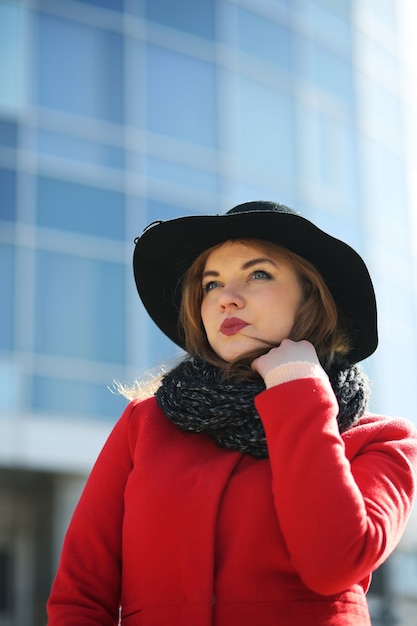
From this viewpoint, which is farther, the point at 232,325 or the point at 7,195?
the point at 7,195

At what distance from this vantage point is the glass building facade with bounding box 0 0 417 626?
505 inches

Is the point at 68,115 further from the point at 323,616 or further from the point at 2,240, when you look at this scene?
the point at 323,616

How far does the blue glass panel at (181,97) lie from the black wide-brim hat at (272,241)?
11275mm

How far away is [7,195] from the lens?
13031 mm

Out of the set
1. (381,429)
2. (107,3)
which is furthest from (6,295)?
(381,429)

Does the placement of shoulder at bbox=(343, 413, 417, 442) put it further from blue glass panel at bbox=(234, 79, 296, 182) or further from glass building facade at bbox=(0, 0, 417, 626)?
blue glass panel at bbox=(234, 79, 296, 182)

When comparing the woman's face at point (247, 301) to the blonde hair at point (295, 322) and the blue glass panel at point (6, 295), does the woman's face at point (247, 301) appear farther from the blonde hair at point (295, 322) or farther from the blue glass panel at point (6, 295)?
the blue glass panel at point (6, 295)

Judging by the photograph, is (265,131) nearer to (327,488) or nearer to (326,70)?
(326,70)

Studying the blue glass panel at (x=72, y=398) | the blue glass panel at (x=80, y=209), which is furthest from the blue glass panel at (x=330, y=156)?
the blue glass panel at (x=72, y=398)

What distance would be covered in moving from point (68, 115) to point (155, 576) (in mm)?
11652

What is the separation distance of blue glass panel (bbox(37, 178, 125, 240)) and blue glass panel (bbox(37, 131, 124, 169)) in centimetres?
40

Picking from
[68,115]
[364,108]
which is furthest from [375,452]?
[364,108]

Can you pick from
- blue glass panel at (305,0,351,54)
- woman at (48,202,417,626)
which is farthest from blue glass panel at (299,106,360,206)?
woman at (48,202,417,626)

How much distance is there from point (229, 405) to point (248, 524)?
0.28 meters
